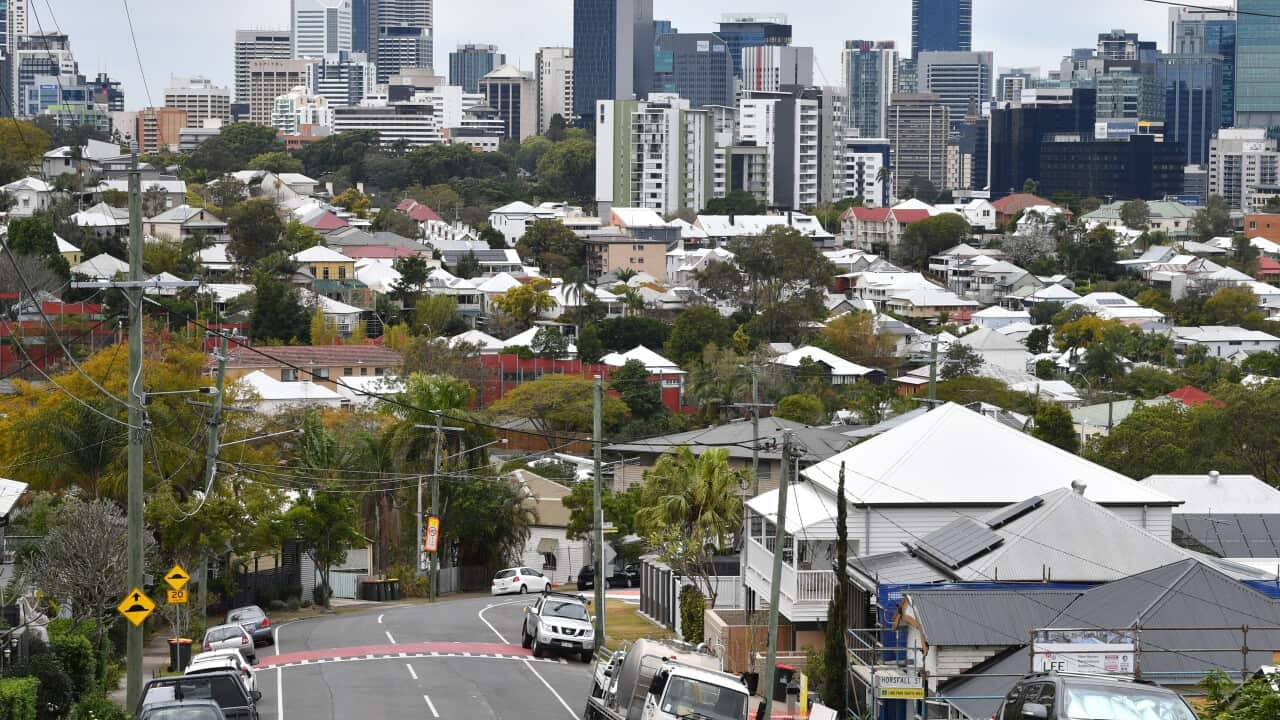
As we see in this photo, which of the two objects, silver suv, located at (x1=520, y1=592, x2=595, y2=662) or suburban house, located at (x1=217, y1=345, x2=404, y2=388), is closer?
silver suv, located at (x1=520, y1=592, x2=595, y2=662)

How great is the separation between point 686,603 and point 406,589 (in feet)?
64.6

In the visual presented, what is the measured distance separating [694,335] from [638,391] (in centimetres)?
2019

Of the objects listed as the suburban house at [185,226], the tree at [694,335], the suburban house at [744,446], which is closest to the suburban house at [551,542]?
the suburban house at [744,446]

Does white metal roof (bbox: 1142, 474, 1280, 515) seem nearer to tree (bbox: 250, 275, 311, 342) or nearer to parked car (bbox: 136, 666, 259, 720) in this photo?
parked car (bbox: 136, 666, 259, 720)

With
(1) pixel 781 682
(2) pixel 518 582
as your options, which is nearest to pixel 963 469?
(1) pixel 781 682

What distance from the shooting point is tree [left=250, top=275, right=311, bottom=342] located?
109 m

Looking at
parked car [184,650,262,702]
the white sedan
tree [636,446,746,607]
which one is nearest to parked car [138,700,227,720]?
parked car [184,650,262,702]

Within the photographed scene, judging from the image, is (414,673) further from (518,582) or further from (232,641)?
(518,582)

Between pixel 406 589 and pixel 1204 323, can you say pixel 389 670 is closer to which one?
pixel 406 589

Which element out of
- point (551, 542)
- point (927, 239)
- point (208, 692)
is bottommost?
point (551, 542)

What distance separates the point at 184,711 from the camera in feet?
75.9

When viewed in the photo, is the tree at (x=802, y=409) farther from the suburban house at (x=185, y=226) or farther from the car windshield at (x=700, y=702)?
the suburban house at (x=185, y=226)

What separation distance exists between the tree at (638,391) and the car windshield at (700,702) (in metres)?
70.5

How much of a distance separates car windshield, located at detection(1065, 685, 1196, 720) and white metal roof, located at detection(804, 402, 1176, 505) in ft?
59.7
